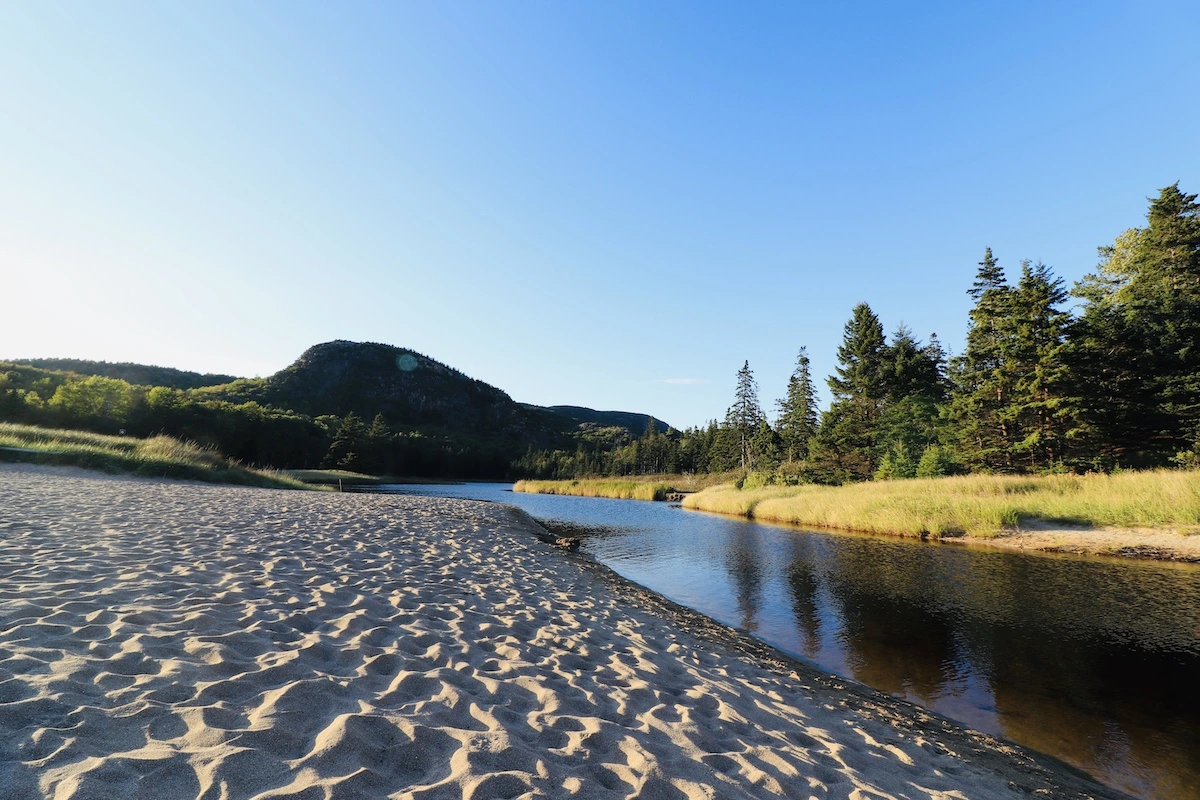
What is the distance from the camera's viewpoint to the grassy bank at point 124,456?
21891 millimetres

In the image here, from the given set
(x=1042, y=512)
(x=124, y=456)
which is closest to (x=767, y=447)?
(x=1042, y=512)

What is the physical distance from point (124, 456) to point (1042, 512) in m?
38.5

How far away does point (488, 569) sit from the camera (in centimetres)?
996

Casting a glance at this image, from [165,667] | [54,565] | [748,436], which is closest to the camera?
[165,667]

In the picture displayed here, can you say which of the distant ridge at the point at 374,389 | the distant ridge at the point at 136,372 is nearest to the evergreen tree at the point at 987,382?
the distant ridge at the point at 374,389

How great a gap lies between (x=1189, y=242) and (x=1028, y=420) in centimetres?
1772

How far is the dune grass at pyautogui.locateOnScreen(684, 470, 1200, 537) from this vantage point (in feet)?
56.1

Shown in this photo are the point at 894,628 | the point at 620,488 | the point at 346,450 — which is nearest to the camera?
the point at 894,628

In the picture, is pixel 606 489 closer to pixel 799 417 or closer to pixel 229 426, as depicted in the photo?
pixel 799 417

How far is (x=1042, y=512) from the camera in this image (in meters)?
19.3

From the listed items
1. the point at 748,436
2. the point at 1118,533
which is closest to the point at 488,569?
the point at 1118,533

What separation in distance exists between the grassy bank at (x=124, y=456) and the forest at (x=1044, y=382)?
42.2 m

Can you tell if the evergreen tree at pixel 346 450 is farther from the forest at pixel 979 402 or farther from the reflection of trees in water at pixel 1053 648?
the reflection of trees in water at pixel 1053 648

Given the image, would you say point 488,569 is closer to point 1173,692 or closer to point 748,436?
point 1173,692
